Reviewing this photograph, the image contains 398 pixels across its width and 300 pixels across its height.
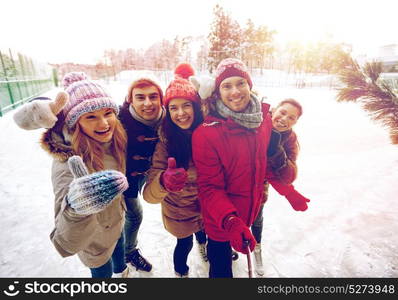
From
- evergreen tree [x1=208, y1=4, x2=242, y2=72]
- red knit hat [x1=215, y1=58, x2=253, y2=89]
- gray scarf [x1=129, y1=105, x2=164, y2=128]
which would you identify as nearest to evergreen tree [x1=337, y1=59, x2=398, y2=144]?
red knit hat [x1=215, y1=58, x2=253, y2=89]

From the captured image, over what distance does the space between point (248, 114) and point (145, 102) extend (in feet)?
2.69

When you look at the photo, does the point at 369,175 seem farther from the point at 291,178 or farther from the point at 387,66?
the point at 387,66

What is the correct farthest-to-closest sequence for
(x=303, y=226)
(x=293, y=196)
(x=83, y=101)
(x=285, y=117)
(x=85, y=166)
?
(x=303, y=226) → (x=293, y=196) → (x=285, y=117) → (x=83, y=101) → (x=85, y=166)

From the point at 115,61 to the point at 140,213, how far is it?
80.6 metres

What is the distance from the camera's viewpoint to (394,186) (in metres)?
3.16

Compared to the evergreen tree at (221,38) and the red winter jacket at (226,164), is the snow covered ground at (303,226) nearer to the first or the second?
the red winter jacket at (226,164)

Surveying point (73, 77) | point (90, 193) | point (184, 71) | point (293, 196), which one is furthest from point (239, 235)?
point (184, 71)

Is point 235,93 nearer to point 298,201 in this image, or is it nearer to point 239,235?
point 239,235

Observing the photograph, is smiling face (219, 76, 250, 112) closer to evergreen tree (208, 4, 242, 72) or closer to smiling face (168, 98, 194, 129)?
smiling face (168, 98, 194, 129)

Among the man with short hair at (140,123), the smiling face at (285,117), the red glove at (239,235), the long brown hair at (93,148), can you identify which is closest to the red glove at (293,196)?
the smiling face at (285,117)

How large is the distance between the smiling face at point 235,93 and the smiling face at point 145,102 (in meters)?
0.57

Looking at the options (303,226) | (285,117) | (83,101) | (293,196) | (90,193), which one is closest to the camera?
(90,193)

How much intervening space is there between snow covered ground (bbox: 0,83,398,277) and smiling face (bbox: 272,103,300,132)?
386mm

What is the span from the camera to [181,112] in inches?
63.2
